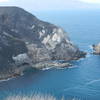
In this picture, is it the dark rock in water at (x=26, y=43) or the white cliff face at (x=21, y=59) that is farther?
the white cliff face at (x=21, y=59)

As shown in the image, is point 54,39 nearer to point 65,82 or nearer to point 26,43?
point 26,43

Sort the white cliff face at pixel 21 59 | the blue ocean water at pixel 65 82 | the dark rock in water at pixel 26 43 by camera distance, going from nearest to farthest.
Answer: the blue ocean water at pixel 65 82 < the dark rock in water at pixel 26 43 < the white cliff face at pixel 21 59

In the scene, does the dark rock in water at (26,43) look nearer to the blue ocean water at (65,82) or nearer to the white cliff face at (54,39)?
the white cliff face at (54,39)

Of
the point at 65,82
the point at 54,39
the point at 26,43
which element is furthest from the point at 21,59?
the point at 54,39

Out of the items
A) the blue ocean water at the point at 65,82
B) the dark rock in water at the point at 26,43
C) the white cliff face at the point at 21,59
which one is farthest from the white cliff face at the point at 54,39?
the white cliff face at the point at 21,59

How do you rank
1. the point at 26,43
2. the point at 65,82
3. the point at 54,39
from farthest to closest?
the point at 54,39, the point at 26,43, the point at 65,82

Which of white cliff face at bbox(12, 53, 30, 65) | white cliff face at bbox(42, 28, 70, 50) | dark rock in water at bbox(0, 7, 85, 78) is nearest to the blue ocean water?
dark rock in water at bbox(0, 7, 85, 78)

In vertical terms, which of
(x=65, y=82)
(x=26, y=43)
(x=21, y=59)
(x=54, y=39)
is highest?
(x=54, y=39)

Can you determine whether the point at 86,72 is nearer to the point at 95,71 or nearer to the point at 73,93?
the point at 95,71

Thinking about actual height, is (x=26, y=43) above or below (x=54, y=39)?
below

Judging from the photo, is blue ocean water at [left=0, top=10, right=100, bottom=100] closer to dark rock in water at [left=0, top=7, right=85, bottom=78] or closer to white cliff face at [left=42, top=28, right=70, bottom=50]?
dark rock in water at [left=0, top=7, right=85, bottom=78]
